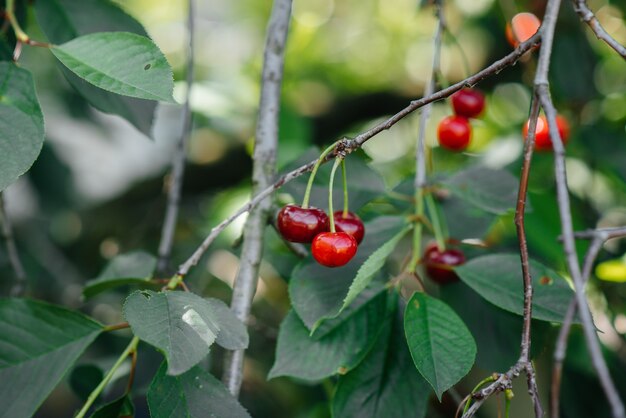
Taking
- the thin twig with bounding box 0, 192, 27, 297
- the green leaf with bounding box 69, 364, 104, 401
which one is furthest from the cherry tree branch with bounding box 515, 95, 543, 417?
the thin twig with bounding box 0, 192, 27, 297

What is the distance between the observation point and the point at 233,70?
273 centimetres

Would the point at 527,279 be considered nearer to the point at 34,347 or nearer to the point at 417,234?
the point at 417,234

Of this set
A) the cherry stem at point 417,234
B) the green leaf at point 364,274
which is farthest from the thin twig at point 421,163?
the green leaf at point 364,274

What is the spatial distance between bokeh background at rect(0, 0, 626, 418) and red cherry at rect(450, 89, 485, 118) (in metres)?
0.37

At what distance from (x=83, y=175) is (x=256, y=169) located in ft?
6.08

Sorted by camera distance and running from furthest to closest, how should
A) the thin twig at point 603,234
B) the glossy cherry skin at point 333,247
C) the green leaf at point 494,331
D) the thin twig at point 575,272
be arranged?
1. the green leaf at point 494,331
2. the glossy cherry skin at point 333,247
3. the thin twig at point 603,234
4. the thin twig at point 575,272

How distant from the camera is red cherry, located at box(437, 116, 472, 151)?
1.40m

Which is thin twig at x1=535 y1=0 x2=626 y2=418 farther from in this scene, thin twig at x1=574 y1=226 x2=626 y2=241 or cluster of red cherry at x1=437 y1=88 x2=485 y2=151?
cluster of red cherry at x1=437 y1=88 x2=485 y2=151

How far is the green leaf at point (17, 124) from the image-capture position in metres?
0.87

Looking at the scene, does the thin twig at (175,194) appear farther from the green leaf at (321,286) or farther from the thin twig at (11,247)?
the green leaf at (321,286)

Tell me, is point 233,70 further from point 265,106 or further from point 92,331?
point 92,331

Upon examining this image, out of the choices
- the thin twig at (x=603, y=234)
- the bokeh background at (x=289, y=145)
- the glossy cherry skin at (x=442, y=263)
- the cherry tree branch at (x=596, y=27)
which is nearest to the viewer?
the thin twig at (x=603, y=234)

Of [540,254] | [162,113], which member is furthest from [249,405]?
[162,113]

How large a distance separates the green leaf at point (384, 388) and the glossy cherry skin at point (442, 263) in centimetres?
17
